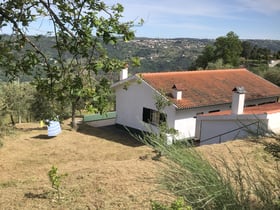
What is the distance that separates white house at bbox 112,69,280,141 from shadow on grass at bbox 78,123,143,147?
0.74 meters

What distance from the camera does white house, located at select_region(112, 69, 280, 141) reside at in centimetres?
1920

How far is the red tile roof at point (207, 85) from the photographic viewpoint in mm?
19906

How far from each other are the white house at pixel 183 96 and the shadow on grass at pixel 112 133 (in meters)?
0.74

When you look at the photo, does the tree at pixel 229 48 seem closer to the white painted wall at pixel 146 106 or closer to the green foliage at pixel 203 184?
the white painted wall at pixel 146 106

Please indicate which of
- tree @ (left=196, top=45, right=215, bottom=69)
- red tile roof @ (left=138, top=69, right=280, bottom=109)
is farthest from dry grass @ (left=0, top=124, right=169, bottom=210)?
tree @ (left=196, top=45, right=215, bottom=69)

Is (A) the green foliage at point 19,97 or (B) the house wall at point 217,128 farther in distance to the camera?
(A) the green foliage at point 19,97

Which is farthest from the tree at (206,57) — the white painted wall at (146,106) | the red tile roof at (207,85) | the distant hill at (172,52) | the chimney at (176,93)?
the chimney at (176,93)

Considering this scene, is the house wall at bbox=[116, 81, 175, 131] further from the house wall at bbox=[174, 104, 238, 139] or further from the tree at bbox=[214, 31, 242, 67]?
the tree at bbox=[214, 31, 242, 67]

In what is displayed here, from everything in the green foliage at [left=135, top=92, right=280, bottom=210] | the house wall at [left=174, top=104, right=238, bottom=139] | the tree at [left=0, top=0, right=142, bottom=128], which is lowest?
the house wall at [left=174, top=104, right=238, bottom=139]

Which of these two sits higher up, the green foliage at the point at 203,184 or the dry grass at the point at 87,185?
the green foliage at the point at 203,184

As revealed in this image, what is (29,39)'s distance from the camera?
13.3 ft

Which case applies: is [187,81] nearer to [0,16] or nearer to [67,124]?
[67,124]

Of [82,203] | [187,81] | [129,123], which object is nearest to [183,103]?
[187,81]

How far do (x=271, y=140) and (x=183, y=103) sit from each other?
16.4 meters
